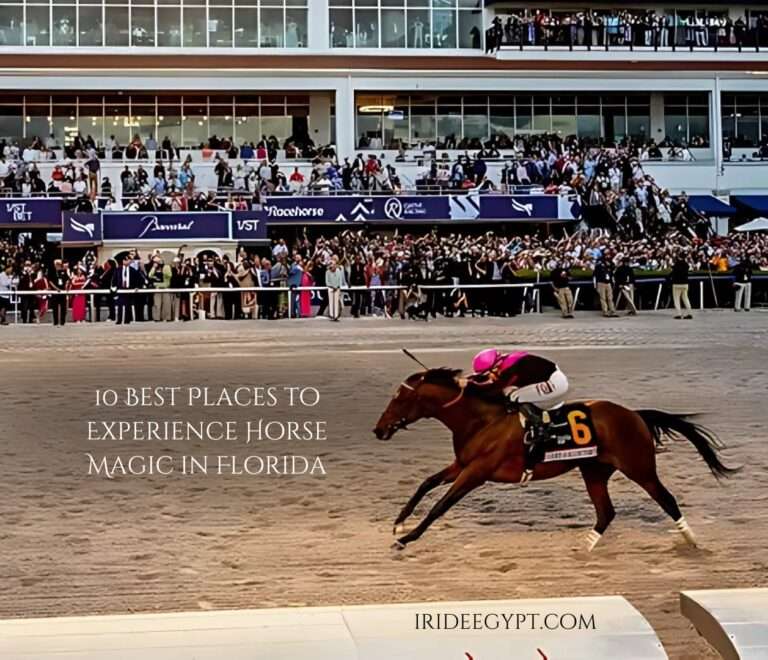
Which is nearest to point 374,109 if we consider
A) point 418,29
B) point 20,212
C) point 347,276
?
point 418,29

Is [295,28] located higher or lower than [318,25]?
lower

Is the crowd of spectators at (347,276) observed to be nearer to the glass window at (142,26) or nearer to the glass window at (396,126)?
the glass window at (142,26)

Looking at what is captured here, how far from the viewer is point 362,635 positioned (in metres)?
4.16

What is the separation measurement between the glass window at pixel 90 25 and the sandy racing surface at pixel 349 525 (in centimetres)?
3110

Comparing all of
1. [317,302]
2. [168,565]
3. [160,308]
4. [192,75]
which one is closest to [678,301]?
[317,302]

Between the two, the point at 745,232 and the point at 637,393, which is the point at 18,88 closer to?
the point at 745,232

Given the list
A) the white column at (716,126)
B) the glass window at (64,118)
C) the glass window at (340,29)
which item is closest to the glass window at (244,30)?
the glass window at (340,29)

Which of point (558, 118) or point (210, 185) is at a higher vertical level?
point (558, 118)

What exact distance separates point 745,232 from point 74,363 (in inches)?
1056

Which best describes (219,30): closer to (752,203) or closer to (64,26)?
(64,26)

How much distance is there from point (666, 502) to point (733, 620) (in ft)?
10.0

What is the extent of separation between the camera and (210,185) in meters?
39.2

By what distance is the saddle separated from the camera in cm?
693

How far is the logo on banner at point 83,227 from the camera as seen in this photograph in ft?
102
